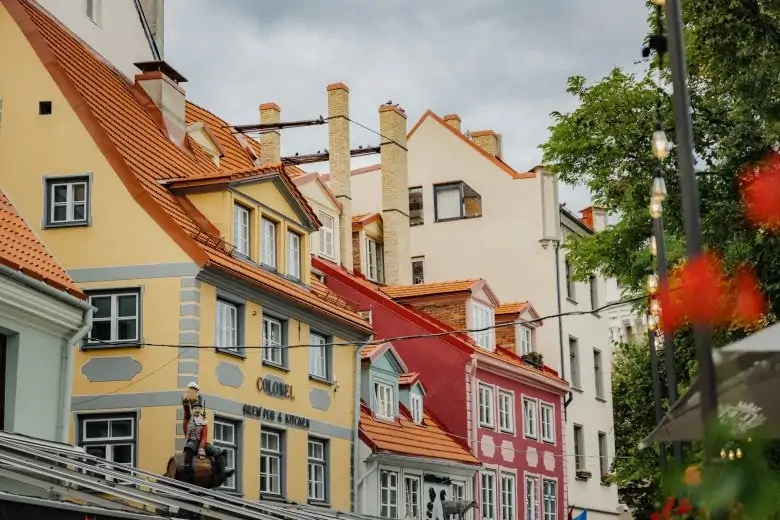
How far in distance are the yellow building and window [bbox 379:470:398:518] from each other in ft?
12.1

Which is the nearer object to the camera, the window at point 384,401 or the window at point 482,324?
the window at point 384,401

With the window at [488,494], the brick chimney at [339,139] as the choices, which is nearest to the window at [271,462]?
the window at [488,494]

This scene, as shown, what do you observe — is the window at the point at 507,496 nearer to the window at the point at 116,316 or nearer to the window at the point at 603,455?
the window at the point at 603,455

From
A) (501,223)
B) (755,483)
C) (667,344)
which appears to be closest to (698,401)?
(755,483)

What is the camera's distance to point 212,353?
26125mm

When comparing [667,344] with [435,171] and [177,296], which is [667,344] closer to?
[177,296]

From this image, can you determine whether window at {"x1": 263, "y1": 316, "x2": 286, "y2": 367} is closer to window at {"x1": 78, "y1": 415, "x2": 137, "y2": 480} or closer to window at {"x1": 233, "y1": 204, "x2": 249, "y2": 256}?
window at {"x1": 233, "y1": 204, "x2": 249, "y2": 256}

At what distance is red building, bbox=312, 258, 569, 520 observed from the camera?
38125 mm

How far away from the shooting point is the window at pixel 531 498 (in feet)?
136

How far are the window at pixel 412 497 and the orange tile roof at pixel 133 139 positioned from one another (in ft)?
18.1

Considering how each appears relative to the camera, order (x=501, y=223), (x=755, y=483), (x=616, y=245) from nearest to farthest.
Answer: (x=755, y=483)
(x=616, y=245)
(x=501, y=223)

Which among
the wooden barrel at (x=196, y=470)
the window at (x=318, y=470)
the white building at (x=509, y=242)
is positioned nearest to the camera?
the wooden barrel at (x=196, y=470)

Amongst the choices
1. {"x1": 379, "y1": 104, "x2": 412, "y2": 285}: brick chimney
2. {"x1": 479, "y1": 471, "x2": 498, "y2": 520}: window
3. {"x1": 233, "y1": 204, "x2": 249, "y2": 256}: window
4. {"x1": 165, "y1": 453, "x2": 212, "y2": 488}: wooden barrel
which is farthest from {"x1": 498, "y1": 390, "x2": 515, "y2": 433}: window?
{"x1": 165, "y1": 453, "x2": 212, "y2": 488}: wooden barrel

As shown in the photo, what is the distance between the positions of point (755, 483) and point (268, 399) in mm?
22089
